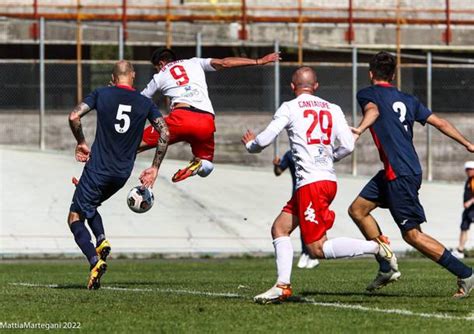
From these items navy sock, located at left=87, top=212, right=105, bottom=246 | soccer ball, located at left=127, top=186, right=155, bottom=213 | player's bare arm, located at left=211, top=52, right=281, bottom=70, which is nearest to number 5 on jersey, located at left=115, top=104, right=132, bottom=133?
soccer ball, located at left=127, top=186, right=155, bottom=213

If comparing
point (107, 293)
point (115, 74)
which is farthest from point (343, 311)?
point (115, 74)

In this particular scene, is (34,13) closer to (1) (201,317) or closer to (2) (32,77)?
(2) (32,77)

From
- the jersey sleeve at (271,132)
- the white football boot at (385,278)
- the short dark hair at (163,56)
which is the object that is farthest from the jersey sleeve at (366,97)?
the short dark hair at (163,56)

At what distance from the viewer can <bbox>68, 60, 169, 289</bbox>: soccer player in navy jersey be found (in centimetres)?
1355

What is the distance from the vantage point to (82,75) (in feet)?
115

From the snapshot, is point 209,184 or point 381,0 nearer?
point 209,184

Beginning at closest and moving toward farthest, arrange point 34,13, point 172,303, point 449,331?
point 449,331, point 172,303, point 34,13

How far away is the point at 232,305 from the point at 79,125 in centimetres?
345

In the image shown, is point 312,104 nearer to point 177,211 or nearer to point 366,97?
point 366,97

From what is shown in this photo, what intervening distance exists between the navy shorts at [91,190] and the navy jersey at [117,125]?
0.22 ft

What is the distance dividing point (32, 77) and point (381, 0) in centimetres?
1266

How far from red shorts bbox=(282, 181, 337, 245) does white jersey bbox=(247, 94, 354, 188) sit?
72 millimetres

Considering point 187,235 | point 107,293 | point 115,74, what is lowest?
point 187,235

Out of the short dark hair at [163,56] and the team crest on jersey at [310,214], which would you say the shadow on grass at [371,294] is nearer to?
the team crest on jersey at [310,214]
